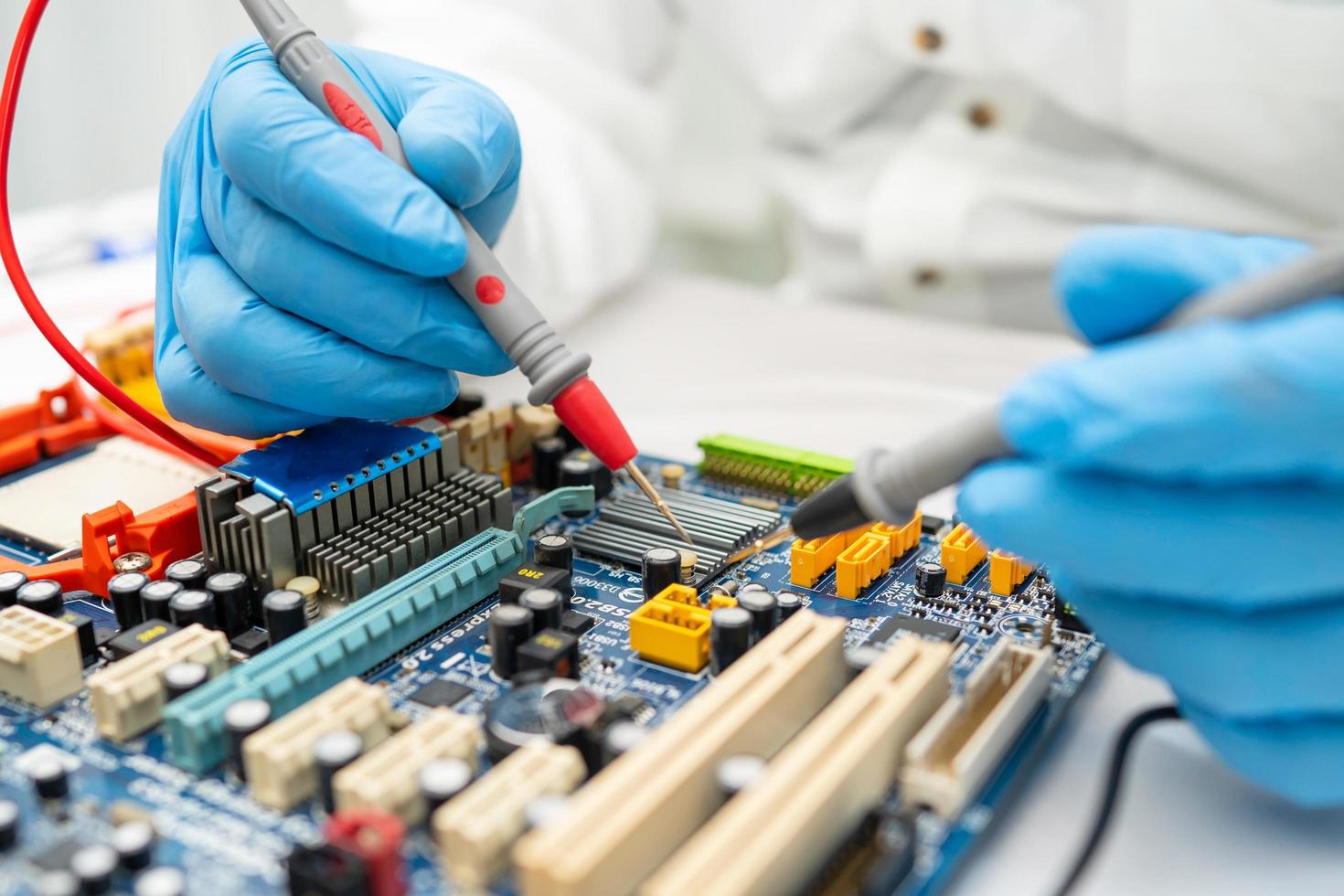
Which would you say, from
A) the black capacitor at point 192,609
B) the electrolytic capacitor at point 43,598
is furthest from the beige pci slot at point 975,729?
the electrolytic capacitor at point 43,598

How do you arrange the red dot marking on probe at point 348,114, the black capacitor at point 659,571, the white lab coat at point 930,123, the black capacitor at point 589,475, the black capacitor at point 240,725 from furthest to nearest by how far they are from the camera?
the white lab coat at point 930,123 → the black capacitor at point 589,475 → the red dot marking on probe at point 348,114 → the black capacitor at point 659,571 → the black capacitor at point 240,725

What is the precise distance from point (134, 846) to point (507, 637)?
46 centimetres

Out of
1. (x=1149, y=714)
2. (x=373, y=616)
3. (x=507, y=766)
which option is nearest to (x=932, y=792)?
(x=1149, y=714)

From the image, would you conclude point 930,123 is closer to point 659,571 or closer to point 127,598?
point 659,571

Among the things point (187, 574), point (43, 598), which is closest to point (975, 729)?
point (187, 574)

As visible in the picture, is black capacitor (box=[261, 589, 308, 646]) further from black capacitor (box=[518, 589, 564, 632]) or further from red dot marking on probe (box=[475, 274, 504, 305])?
red dot marking on probe (box=[475, 274, 504, 305])

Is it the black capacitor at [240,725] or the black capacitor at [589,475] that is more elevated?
the black capacitor at [589,475]

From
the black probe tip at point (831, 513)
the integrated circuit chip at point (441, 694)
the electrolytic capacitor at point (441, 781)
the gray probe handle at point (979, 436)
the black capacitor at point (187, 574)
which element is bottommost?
the integrated circuit chip at point (441, 694)

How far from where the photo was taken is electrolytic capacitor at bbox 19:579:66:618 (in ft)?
4.88

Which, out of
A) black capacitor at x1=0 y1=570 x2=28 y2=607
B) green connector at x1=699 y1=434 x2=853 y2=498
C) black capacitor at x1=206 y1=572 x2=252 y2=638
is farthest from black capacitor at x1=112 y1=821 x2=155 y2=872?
green connector at x1=699 y1=434 x2=853 y2=498

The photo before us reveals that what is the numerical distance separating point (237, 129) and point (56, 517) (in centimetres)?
72

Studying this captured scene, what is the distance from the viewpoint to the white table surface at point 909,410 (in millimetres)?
1171

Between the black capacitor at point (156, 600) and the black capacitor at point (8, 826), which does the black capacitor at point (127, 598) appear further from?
the black capacitor at point (8, 826)

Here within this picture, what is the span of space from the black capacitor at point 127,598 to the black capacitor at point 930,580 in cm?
106
